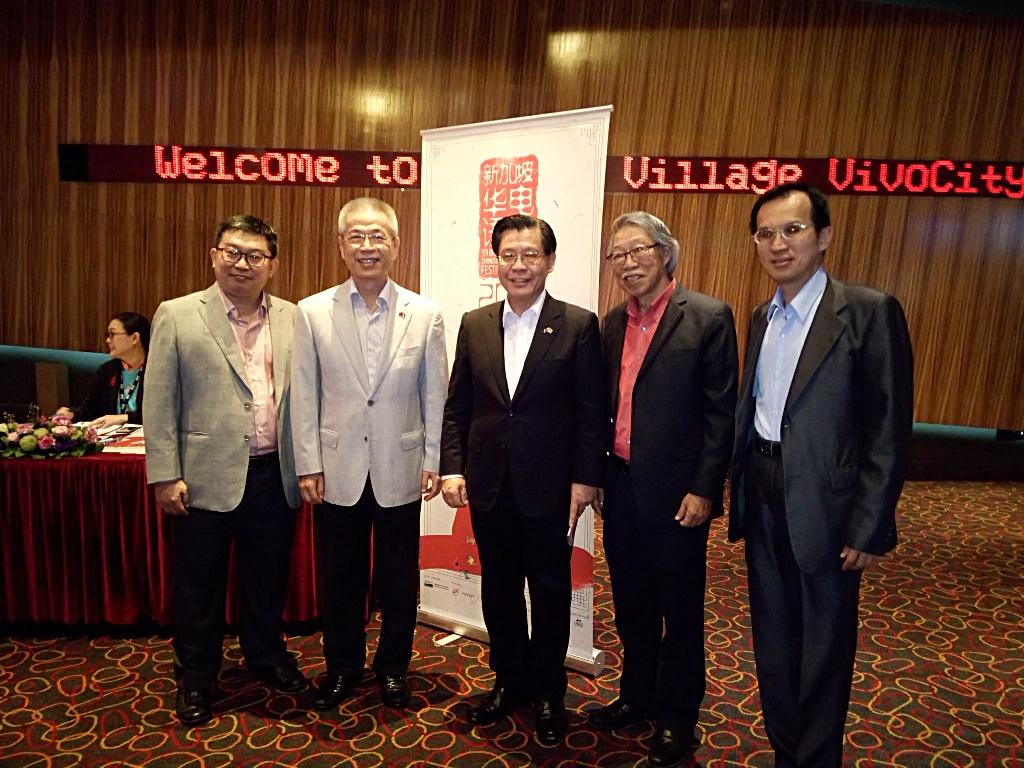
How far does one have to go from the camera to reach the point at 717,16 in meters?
5.20

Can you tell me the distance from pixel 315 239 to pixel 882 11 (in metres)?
5.13

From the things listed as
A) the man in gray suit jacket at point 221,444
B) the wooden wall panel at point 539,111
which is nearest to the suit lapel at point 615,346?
the man in gray suit jacket at point 221,444

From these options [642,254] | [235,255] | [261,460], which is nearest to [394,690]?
[261,460]

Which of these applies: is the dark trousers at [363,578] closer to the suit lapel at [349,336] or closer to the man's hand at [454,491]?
the man's hand at [454,491]

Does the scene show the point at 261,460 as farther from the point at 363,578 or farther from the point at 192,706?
the point at 192,706

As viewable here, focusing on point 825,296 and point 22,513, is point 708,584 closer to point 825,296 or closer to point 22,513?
point 825,296

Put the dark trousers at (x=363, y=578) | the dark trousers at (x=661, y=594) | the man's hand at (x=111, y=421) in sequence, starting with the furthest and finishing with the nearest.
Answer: the man's hand at (x=111, y=421) < the dark trousers at (x=363, y=578) < the dark trousers at (x=661, y=594)

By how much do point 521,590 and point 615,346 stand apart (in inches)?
37.6

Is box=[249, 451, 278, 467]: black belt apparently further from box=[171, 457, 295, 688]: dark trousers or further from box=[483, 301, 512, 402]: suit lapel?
box=[483, 301, 512, 402]: suit lapel

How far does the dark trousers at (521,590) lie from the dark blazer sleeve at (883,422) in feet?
2.94

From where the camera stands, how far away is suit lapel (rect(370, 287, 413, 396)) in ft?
7.41

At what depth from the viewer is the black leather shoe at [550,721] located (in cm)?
222

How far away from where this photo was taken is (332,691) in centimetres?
241

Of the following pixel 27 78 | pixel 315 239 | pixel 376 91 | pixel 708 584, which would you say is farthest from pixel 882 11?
pixel 27 78
